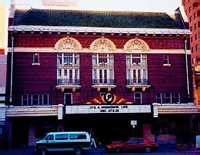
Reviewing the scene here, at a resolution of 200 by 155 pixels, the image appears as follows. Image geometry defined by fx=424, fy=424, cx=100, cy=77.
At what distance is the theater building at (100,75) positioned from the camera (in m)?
43.3

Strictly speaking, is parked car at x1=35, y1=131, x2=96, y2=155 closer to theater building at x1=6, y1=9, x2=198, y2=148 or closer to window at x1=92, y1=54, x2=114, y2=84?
theater building at x1=6, y1=9, x2=198, y2=148

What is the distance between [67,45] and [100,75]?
4746mm

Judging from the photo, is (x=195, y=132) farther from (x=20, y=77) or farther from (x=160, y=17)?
(x=20, y=77)

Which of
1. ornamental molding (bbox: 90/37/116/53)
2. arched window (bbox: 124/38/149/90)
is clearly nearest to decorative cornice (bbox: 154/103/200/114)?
arched window (bbox: 124/38/149/90)

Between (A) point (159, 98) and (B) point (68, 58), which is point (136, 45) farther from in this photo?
(B) point (68, 58)

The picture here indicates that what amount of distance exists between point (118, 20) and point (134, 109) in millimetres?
11513

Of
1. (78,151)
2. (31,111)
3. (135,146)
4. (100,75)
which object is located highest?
(100,75)

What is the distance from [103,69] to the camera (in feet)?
149

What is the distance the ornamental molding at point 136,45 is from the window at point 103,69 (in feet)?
7.36

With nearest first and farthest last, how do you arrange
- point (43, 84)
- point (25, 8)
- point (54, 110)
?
point (54, 110), point (43, 84), point (25, 8)

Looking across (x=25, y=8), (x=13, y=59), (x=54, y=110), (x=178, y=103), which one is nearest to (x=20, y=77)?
(x=13, y=59)

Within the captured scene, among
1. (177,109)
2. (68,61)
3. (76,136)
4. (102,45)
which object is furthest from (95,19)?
(76,136)

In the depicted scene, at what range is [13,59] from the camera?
144ft

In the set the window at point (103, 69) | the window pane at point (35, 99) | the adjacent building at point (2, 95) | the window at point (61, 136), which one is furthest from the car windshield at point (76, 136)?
the window at point (103, 69)
